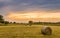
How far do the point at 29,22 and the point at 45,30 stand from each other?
25.6 meters

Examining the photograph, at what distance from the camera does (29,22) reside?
49375 millimetres

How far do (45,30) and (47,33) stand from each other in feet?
1.64

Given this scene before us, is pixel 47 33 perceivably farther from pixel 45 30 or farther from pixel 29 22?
pixel 29 22

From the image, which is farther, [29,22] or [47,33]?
[29,22]

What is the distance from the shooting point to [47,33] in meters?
23.7

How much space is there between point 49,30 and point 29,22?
83.2ft

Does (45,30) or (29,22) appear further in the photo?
(29,22)

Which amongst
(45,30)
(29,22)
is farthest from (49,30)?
(29,22)

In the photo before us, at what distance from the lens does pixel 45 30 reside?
23.8 metres

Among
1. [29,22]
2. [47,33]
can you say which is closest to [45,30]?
[47,33]

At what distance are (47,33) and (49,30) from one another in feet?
2.34

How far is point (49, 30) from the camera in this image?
24.2 meters

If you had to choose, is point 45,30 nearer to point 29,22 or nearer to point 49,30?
point 49,30
